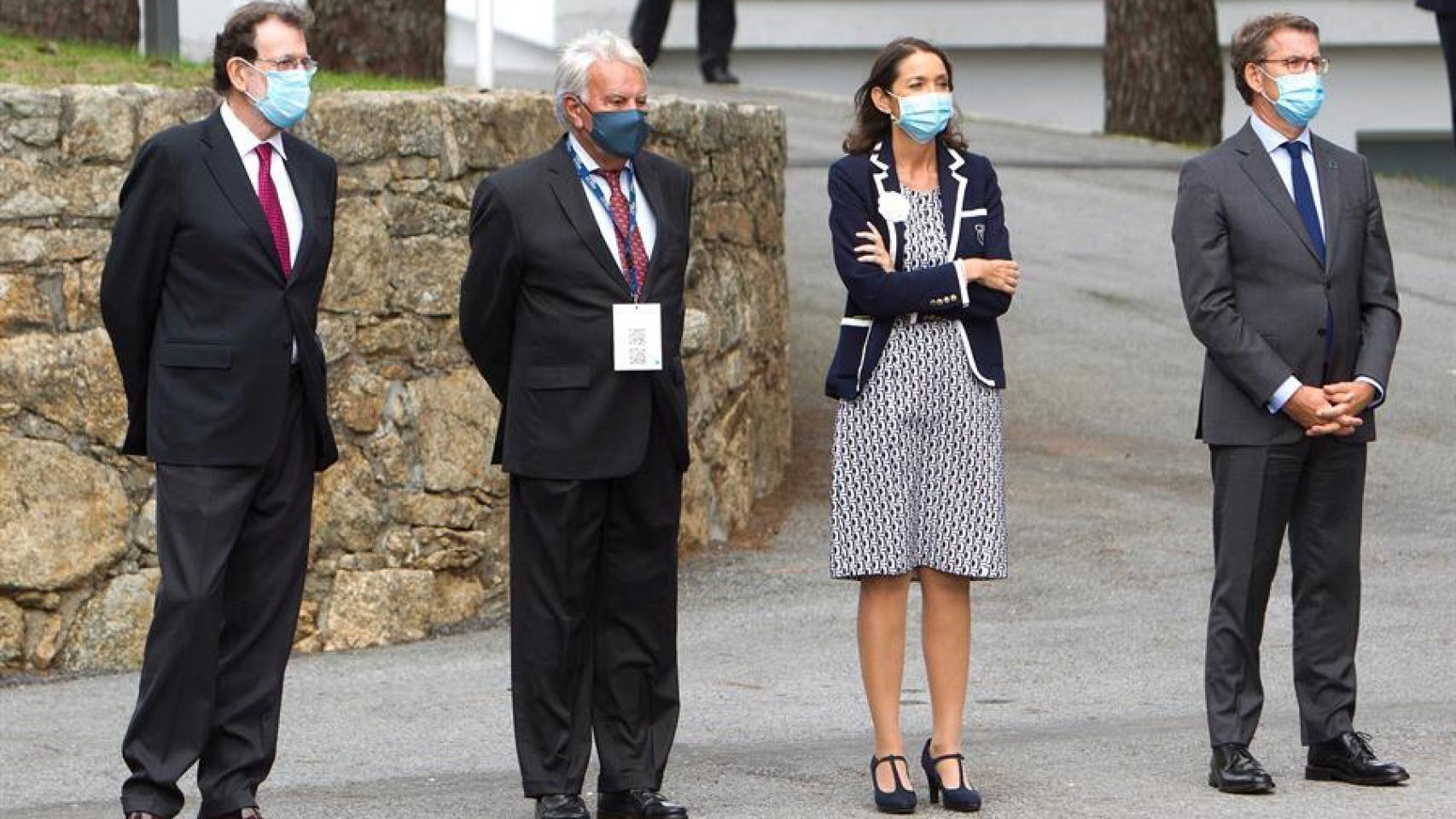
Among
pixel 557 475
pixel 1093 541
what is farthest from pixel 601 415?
pixel 1093 541

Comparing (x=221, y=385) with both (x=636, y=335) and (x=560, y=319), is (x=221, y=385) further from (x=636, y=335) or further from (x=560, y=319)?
(x=636, y=335)

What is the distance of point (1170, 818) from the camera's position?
6.34 m

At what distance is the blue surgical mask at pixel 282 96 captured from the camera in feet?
20.6

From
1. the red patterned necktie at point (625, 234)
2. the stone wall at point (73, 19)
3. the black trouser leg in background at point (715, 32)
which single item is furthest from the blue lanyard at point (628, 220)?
the black trouser leg in background at point (715, 32)

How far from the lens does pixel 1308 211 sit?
6.71 meters

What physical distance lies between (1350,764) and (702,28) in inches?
615

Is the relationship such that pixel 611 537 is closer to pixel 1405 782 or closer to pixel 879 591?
pixel 879 591

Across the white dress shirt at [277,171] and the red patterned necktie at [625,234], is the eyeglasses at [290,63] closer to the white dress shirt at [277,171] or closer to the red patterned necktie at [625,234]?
the white dress shirt at [277,171]

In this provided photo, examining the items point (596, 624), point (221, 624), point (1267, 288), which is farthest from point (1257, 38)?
point (221, 624)

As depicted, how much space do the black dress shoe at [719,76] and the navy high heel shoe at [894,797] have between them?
618 inches

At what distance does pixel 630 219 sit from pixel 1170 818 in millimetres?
1891

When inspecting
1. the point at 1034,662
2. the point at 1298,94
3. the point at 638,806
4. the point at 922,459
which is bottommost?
the point at 1034,662

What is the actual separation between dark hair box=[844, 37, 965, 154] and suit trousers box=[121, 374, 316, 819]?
4.93 feet

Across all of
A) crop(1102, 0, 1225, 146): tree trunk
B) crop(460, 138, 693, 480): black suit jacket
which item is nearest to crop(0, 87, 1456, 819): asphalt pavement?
crop(460, 138, 693, 480): black suit jacket
